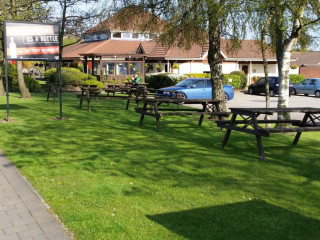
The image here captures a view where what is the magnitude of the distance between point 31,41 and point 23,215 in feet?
30.2

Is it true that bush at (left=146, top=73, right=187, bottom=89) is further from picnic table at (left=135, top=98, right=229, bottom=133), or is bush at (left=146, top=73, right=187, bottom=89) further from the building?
picnic table at (left=135, top=98, right=229, bottom=133)

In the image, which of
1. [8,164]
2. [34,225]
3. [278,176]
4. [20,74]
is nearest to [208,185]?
[278,176]

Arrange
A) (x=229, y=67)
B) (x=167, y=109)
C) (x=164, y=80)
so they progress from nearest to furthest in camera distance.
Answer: (x=167, y=109), (x=164, y=80), (x=229, y=67)

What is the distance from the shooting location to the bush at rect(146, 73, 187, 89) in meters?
34.9

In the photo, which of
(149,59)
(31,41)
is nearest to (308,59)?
(149,59)

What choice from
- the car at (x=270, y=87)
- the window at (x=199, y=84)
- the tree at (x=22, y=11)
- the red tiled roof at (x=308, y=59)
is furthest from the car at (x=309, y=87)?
the red tiled roof at (x=308, y=59)

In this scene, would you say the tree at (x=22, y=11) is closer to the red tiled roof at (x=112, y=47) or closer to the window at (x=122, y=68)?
the window at (x=122, y=68)

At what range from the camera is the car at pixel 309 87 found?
33406 mm

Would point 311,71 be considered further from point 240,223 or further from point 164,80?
point 240,223

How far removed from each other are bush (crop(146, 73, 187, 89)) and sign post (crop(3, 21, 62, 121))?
21.6 m

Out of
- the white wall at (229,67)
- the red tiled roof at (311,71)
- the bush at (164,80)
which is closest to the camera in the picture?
the bush at (164,80)

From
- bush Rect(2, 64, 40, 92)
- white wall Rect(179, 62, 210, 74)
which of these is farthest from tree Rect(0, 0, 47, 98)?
white wall Rect(179, 62, 210, 74)

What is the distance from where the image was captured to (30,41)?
1323 centimetres

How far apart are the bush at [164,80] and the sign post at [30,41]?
21.6m
